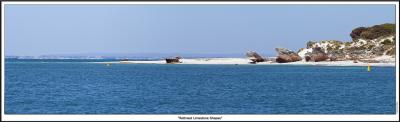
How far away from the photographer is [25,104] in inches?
1882

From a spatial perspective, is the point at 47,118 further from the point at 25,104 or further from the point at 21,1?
the point at 25,104

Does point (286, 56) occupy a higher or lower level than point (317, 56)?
higher

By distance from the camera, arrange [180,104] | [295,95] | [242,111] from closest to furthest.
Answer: [242,111] < [180,104] < [295,95]

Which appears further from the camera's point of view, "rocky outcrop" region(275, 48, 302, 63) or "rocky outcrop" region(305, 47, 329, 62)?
"rocky outcrop" region(275, 48, 302, 63)

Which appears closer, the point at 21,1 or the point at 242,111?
the point at 21,1

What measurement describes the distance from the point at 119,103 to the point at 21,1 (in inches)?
1213

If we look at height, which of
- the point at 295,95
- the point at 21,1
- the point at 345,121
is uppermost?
the point at 21,1

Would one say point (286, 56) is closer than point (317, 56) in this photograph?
No

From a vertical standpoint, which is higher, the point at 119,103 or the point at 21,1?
the point at 21,1

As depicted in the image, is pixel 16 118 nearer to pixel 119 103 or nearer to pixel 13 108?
pixel 13 108

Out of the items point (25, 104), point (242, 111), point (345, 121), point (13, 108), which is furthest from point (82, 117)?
point (25, 104)

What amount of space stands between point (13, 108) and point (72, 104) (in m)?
4.73

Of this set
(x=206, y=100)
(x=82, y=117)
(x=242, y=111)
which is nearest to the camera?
(x=82, y=117)

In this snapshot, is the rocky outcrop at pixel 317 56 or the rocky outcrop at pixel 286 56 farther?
the rocky outcrop at pixel 286 56
